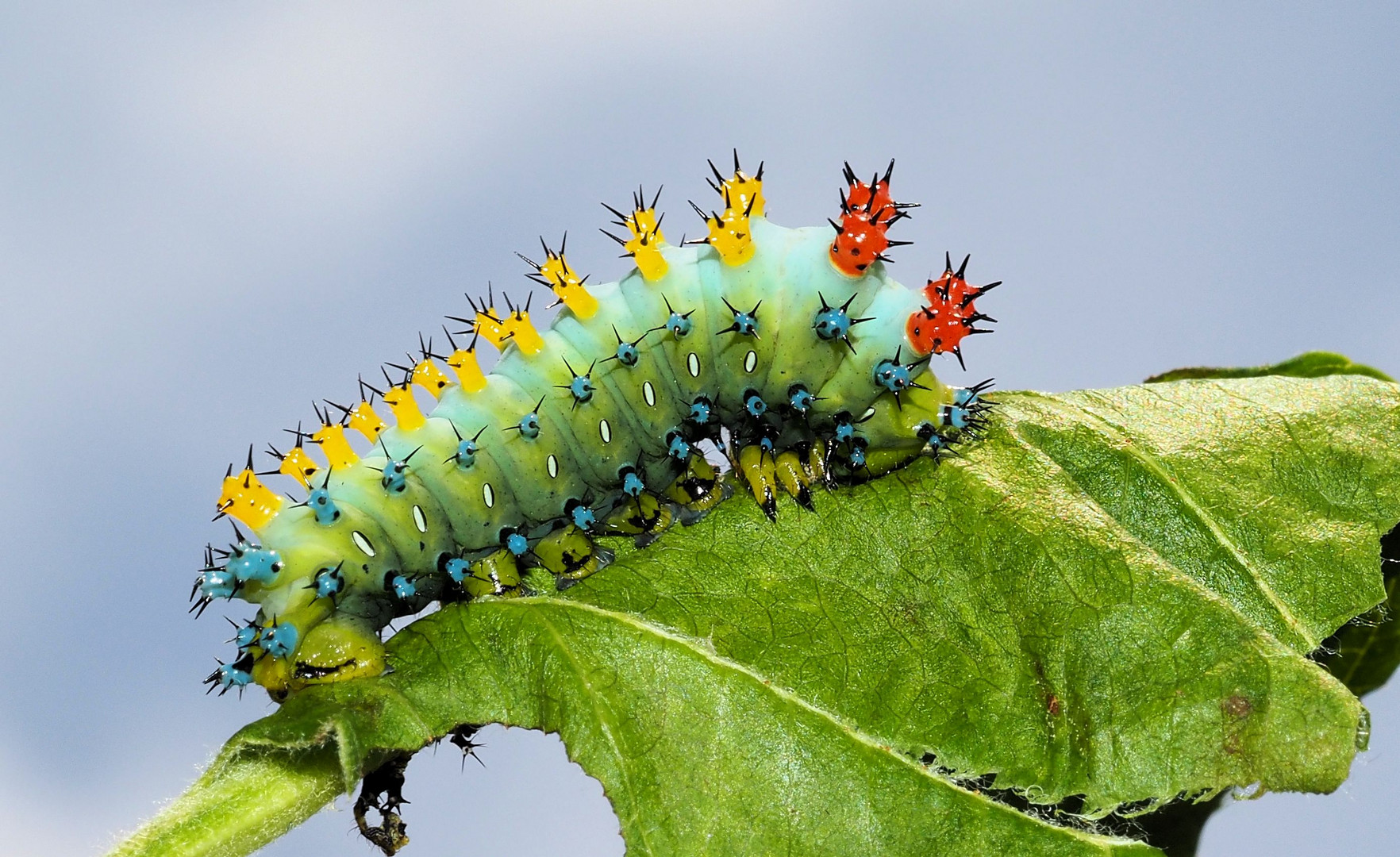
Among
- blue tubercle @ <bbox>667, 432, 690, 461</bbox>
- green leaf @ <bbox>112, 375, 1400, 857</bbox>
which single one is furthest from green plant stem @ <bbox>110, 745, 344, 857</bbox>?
blue tubercle @ <bbox>667, 432, 690, 461</bbox>

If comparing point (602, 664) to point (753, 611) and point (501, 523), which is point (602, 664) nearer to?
point (753, 611)

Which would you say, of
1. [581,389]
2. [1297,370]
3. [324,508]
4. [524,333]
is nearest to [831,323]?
[581,389]

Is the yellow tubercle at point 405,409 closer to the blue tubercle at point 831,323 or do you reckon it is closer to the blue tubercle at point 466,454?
the blue tubercle at point 466,454

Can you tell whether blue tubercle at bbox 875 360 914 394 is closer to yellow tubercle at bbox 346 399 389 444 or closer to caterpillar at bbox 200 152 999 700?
caterpillar at bbox 200 152 999 700

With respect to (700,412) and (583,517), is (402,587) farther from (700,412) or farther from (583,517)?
(700,412)

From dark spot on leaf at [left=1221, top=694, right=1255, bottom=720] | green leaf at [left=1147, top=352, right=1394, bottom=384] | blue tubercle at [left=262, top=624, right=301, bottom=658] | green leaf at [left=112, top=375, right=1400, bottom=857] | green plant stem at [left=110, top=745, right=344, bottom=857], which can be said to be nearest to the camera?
green plant stem at [left=110, top=745, right=344, bottom=857]

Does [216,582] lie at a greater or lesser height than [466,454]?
lesser
